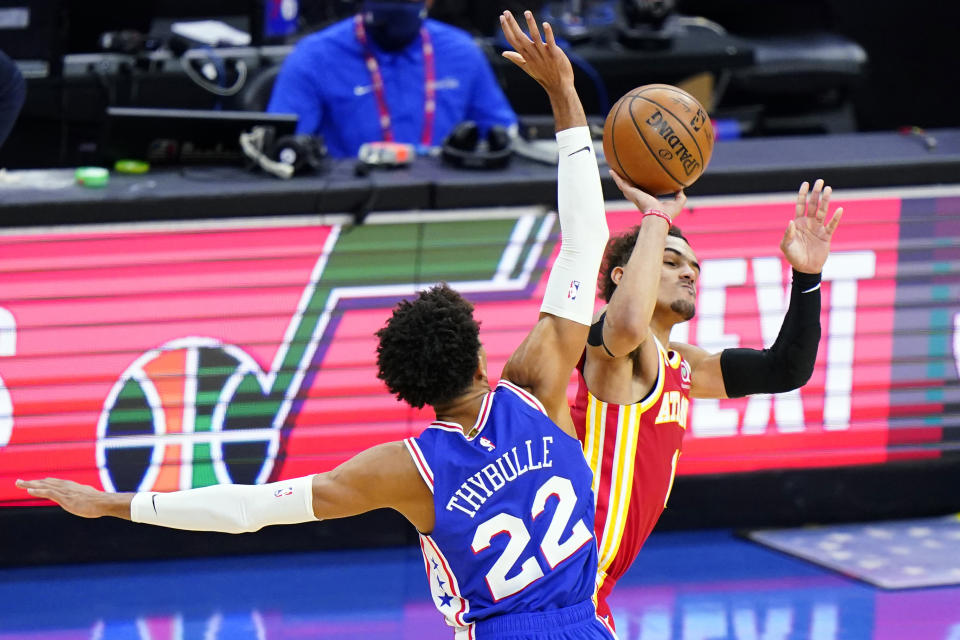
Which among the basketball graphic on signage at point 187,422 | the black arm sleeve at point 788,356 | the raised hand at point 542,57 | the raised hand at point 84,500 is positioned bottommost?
the basketball graphic on signage at point 187,422

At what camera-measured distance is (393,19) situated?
6.87 metres

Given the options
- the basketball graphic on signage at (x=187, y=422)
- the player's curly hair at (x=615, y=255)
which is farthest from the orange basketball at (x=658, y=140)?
the basketball graphic on signage at (x=187, y=422)

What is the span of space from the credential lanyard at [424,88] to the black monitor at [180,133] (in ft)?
3.22

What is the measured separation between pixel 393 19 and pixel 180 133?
54.9 inches

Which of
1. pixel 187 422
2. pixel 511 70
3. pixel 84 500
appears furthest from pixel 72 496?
pixel 511 70

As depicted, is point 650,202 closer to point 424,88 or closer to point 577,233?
point 577,233

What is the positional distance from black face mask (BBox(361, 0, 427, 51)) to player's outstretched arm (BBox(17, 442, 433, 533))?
Result: 3.98 metres

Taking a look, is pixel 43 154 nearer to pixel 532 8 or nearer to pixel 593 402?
pixel 532 8

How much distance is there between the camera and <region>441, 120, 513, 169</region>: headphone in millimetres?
5914

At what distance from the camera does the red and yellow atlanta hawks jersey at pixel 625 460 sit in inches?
155

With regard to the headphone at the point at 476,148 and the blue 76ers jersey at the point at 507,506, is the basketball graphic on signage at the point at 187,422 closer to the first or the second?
the headphone at the point at 476,148

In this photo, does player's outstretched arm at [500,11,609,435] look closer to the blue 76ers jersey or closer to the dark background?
the blue 76ers jersey

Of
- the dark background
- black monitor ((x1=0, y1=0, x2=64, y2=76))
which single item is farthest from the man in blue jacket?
black monitor ((x1=0, y1=0, x2=64, y2=76))

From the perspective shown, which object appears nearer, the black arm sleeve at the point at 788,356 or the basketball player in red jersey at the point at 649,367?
the basketball player in red jersey at the point at 649,367
